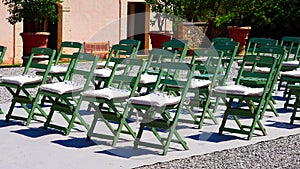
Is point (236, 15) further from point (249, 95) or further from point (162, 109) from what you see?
point (162, 109)

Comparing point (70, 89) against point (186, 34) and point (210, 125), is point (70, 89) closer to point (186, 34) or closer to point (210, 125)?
point (210, 125)

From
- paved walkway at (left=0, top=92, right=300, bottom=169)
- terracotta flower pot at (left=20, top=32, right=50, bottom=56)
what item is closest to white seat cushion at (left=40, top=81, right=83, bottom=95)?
paved walkway at (left=0, top=92, right=300, bottom=169)

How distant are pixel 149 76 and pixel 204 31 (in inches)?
580

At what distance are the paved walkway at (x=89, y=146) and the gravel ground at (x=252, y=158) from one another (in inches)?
7.7

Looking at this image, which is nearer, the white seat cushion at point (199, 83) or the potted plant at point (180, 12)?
the white seat cushion at point (199, 83)

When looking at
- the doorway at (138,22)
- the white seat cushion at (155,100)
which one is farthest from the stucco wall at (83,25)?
the white seat cushion at (155,100)

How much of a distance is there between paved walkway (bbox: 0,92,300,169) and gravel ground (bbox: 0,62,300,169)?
7.7 inches

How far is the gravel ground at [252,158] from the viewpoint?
20.7ft

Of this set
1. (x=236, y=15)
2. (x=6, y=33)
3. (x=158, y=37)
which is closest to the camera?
(x=6, y=33)

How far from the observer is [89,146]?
7055 millimetres

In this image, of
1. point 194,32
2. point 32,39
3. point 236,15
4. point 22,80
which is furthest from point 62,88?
point 194,32

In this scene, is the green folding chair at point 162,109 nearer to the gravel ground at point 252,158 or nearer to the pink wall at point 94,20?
the gravel ground at point 252,158

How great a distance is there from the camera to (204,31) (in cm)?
2331

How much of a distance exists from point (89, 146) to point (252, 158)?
5.84ft
